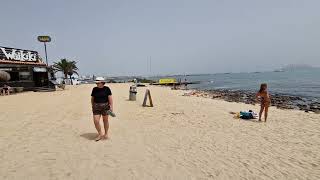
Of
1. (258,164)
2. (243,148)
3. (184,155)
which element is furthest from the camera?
(243,148)

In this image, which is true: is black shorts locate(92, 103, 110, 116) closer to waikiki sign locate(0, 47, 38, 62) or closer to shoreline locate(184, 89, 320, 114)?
shoreline locate(184, 89, 320, 114)

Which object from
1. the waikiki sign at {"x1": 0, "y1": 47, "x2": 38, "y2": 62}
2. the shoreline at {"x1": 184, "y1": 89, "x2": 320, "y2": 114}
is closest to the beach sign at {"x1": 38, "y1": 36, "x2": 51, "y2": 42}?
the waikiki sign at {"x1": 0, "y1": 47, "x2": 38, "y2": 62}

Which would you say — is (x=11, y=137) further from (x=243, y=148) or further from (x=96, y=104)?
(x=243, y=148)

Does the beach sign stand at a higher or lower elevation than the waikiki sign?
higher

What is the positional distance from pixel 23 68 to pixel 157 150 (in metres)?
25.6

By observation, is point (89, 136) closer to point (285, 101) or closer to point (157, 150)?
point (157, 150)

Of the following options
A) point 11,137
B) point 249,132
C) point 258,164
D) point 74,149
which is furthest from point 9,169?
point 249,132

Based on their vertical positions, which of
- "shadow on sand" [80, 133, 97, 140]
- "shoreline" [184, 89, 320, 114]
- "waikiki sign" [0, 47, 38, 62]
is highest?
"waikiki sign" [0, 47, 38, 62]

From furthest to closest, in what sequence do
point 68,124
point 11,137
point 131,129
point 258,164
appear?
point 68,124
point 131,129
point 11,137
point 258,164

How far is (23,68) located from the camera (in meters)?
29.0

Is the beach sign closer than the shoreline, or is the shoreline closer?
the shoreline

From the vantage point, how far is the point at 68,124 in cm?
1057

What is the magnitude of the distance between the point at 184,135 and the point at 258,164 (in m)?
3.12

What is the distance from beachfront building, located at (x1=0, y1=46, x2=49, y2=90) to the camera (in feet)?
89.5
